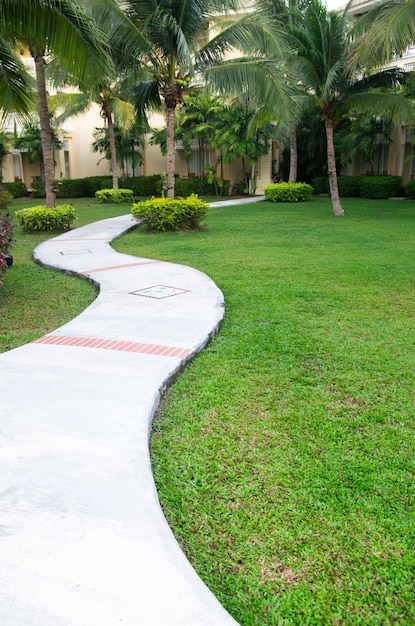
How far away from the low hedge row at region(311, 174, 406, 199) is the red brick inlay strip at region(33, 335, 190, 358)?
20.1m

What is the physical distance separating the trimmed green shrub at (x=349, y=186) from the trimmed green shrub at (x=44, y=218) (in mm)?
13954

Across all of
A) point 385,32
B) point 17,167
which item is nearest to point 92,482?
point 385,32

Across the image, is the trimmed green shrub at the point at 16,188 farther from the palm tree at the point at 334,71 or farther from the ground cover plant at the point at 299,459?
the ground cover plant at the point at 299,459

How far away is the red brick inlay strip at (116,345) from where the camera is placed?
4.23 metres

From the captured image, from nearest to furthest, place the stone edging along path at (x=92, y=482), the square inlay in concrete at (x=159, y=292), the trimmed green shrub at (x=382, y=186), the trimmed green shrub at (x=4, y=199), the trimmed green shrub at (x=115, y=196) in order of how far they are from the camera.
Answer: the stone edging along path at (x=92, y=482) < the square inlay in concrete at (x=159, y=292) < the trimmed green shrub at (x=4, y=199) < the trimmed green shrub at (x=382, y=186) < the trimmed green shrub at (x=115, y=196)

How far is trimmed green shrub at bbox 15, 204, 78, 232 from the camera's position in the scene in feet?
44.2

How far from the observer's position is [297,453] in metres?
2.94

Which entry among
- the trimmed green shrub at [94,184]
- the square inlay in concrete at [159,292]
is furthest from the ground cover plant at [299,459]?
the trimmed green shrub at [94,184]

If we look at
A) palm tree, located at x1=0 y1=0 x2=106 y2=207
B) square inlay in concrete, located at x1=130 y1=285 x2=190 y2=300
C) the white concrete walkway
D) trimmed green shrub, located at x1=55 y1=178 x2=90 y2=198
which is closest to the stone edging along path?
the white concrete walkway

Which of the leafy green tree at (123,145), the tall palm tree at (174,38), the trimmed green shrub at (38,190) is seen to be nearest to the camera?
the tall palm tree at (174,38)

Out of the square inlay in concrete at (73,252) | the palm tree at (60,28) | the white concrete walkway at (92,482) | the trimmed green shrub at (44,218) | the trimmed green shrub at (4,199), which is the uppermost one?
the palm tree at (60,28)

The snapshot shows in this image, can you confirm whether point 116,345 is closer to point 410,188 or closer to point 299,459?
point 299,459

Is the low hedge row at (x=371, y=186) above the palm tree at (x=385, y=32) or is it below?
below

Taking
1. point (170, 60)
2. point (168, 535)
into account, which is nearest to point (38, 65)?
point (170, 60)
